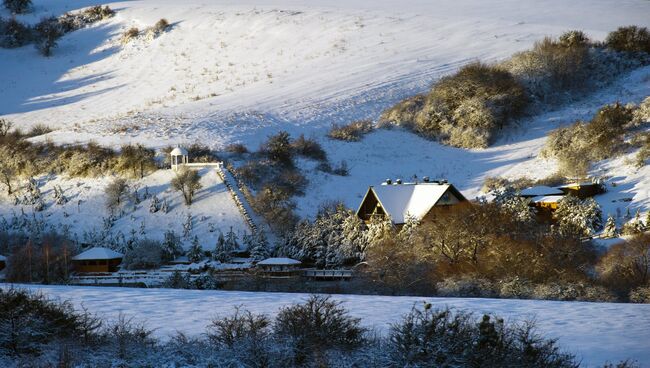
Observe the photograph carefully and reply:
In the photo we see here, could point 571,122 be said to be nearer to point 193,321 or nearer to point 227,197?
point 227,197

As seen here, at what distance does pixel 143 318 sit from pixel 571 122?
41.8m

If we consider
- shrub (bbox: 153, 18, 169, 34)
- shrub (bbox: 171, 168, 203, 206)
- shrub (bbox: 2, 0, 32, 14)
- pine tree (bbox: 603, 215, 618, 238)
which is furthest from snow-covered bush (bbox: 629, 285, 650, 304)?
shrub (bbox: 2, 0, 32, 14)

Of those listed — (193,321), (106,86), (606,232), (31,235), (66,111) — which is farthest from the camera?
(106,86)

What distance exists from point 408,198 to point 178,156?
1512 cm

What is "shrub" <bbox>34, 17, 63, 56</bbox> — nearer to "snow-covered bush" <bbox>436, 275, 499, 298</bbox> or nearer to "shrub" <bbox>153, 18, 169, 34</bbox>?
"shrub" <bbox>153, 18, 169, 34</bbox>

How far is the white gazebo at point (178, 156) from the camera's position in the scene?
4897 cm

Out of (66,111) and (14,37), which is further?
(14,37)

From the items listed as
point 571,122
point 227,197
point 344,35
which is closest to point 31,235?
point 227,197

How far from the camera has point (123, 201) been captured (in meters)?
48.0

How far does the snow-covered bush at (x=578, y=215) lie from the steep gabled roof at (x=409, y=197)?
4.42 meters

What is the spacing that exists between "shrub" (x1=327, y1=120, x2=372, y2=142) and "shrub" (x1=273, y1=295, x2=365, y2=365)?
124ft

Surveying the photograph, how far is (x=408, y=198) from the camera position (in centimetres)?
4125

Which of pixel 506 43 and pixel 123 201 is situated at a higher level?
pixel 506 43

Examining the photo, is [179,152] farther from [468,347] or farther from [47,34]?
[47,34]
